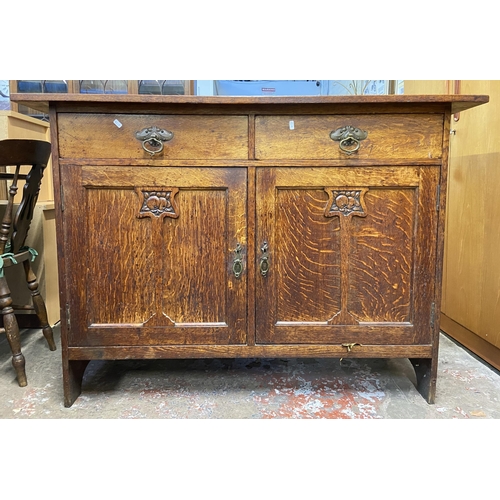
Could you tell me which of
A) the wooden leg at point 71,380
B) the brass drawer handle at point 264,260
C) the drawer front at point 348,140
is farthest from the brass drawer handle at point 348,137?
the wooden leg at point 71,380

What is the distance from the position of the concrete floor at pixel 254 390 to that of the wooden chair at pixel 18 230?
16 centimetres

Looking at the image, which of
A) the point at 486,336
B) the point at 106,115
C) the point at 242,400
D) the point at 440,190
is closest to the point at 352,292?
the point at 440,190

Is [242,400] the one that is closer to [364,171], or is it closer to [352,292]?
[352,292]

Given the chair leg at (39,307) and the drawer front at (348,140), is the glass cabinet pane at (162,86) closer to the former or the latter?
the chair leg at (39,307)

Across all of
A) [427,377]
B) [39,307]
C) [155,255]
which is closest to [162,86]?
[39,307]

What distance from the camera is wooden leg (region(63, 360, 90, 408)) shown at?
1.38 meters

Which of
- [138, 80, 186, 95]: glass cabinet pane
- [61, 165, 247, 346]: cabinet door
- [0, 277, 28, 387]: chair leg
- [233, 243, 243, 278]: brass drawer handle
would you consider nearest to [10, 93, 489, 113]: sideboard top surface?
[61, 165, 247, 346]: cabinet door

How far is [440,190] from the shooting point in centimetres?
130

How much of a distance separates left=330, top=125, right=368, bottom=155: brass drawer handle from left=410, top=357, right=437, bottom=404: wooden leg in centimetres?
79

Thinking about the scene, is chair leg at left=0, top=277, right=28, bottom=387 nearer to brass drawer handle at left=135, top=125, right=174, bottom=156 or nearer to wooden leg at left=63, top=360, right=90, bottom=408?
wooden leg at left=63, top=360, right=90, bottom=408

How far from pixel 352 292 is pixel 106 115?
3.30 ft

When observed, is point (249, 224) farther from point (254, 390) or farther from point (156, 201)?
point (254, 390)

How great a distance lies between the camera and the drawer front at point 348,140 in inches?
50.6

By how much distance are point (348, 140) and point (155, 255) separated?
0.75 meters
